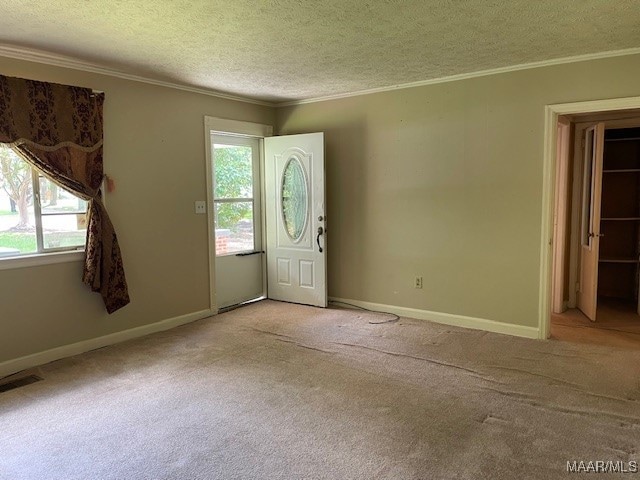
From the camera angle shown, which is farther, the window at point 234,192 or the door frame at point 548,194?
the window at point 234,192

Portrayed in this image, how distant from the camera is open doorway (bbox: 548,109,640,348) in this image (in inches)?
173

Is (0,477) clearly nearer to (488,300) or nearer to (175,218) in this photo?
(175,218)

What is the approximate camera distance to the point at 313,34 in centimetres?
300

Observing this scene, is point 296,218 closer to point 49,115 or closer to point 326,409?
point 49,115

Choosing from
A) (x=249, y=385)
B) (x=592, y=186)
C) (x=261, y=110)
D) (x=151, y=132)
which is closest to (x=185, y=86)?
(x=151, y=132)

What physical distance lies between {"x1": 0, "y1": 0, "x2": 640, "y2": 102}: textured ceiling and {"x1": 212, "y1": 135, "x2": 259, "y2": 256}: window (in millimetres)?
1088

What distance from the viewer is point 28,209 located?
3457mm

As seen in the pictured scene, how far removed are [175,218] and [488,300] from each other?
316 cm

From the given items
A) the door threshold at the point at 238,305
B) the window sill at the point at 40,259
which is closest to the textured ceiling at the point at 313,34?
the window sill at the point at 40,259

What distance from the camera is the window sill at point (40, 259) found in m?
3.34

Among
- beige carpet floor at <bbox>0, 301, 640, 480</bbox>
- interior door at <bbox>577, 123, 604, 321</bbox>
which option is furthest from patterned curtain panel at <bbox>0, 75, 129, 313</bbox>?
interior door at <bbox>577, 123, 604, 321</bbox>

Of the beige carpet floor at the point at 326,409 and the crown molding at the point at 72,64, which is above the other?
the crown molding at the point at 72,64

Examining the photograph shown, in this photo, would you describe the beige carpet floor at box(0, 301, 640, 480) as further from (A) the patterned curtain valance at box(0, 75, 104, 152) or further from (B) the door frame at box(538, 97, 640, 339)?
(A) the patterned curtain valance at box(0, 75, 104, 152)

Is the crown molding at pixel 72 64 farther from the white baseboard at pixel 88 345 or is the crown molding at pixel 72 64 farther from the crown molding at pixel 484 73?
the white baseboard at pixel 88 345
